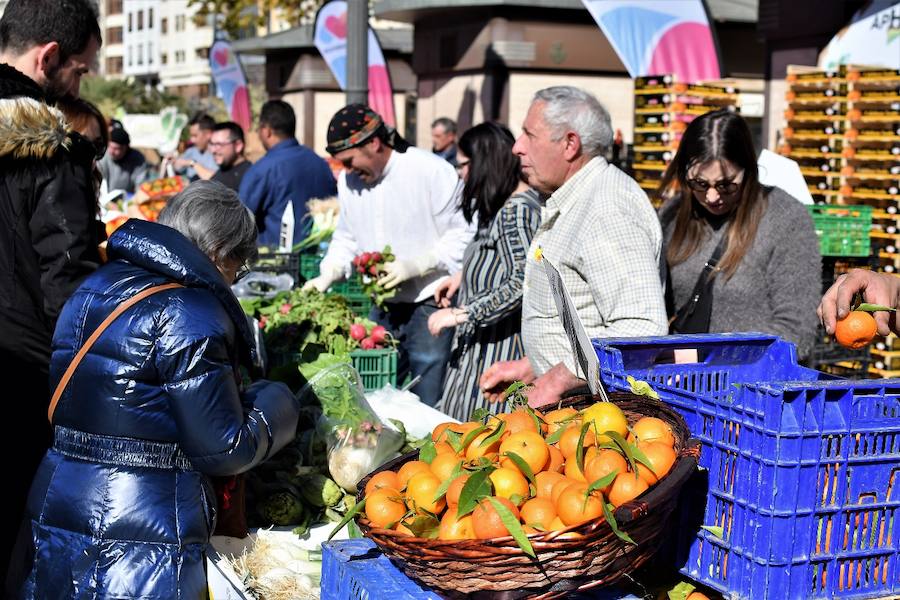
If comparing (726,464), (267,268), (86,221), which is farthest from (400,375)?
(726,464)

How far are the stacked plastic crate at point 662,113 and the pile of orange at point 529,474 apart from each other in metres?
6.76

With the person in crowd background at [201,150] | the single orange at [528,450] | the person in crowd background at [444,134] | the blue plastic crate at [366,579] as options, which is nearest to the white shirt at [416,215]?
the blue plastic crate at [366,579]

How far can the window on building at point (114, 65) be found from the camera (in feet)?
274

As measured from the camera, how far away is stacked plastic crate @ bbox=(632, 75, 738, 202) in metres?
8.73

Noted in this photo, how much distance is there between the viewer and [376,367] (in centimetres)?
474

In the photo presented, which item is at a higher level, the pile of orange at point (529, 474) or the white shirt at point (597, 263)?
the white shirt at point (597, 263)

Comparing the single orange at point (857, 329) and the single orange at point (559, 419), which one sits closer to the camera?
the single orange at point (559, 419)

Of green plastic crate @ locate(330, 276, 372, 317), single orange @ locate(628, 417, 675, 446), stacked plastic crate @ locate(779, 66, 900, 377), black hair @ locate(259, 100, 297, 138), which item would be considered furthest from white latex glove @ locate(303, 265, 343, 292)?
single orange @ locate(628, 417, 675, 446)

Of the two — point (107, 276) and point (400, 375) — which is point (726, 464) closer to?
point (107, 276)

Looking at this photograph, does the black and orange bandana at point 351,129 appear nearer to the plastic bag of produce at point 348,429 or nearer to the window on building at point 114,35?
the plastic bag of produce at point 348,429

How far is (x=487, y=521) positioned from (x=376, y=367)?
9.25 feet

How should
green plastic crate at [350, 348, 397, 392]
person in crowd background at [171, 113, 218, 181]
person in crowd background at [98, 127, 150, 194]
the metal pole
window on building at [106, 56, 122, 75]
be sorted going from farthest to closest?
window on building at [106, 56, 122, 75], person in crowd background at [171, 113, 218, 181], person in crowd background at [98, 127, 150, 194], the metal pole, green plastic crate at [350, 348, 397, 392]

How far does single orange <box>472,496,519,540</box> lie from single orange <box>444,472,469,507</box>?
0.28 feet

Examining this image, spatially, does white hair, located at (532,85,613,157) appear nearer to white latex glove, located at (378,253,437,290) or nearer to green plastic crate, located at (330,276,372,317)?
white latex glove, located at (378,253,437,290)
